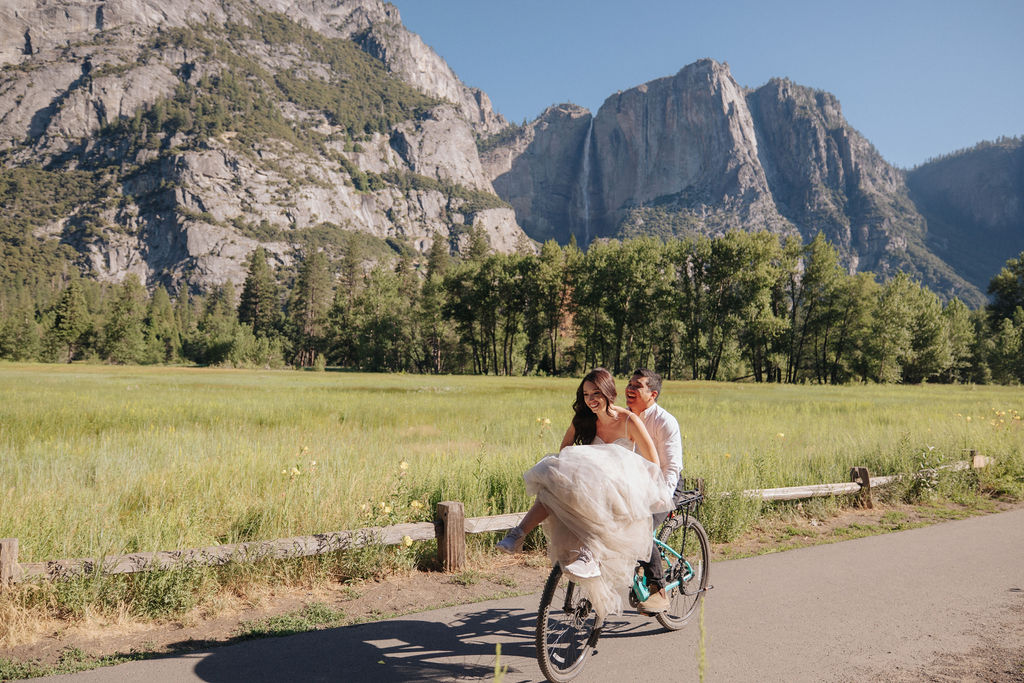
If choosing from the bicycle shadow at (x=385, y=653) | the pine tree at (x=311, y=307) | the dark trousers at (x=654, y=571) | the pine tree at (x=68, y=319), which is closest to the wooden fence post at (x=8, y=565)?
the bicycle shadow at (x=385, y=653)

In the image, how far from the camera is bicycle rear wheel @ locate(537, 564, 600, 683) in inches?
149

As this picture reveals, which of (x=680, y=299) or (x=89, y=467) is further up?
(x=680, y=299)

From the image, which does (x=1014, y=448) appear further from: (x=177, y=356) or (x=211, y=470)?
(x=177, y=356)

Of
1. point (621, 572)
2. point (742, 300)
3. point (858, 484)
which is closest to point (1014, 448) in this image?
point (858, 484)

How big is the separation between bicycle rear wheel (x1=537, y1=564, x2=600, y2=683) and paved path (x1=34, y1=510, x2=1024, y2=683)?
0.85ft

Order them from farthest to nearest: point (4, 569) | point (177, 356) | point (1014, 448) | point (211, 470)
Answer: point (177, 356)
point (1014, 448)
point (211, 470)
point (4, 569)

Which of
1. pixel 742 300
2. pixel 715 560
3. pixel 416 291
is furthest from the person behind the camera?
pixel 416 291

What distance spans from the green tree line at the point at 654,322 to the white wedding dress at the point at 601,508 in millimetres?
53200

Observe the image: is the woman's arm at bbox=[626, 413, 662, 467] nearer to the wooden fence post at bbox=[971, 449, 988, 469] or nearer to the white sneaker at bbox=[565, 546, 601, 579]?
the white sneaker at bbox=[565, 546, 601, 579]

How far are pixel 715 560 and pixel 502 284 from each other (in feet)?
189

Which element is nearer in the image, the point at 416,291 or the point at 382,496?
the point at 382,496

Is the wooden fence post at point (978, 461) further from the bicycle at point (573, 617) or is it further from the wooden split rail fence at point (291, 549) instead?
the bicycle at point (573, 617)

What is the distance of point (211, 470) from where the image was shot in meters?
8.41

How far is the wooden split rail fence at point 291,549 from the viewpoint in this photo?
4605 mm
